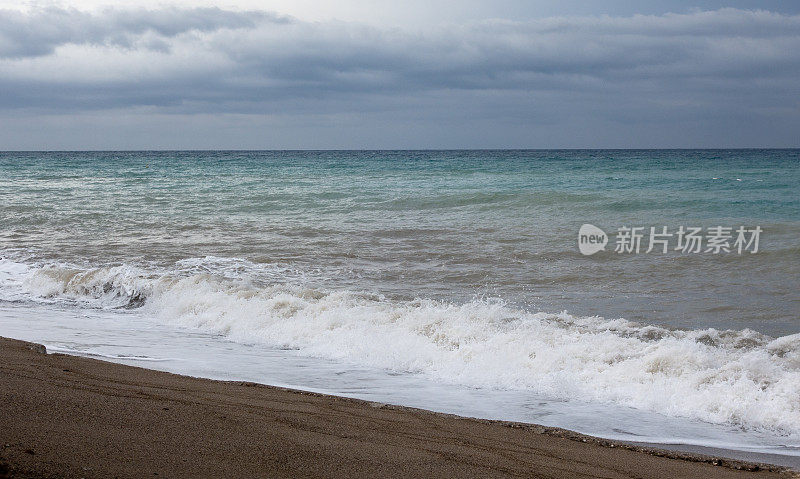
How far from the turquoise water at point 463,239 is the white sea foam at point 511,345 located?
89cm

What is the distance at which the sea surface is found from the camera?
525cm

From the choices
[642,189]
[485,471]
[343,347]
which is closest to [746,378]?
[485,471]

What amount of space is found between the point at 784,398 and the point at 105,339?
20.7 feet

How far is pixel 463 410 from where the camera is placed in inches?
194

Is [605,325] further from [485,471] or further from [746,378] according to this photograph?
[485,471]

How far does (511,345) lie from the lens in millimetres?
6371

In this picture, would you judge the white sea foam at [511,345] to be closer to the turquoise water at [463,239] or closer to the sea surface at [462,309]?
the sea surface at [462,309]

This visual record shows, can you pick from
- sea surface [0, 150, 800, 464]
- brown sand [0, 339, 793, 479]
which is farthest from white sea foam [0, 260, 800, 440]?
brown sand [0, 339, 793, 479]

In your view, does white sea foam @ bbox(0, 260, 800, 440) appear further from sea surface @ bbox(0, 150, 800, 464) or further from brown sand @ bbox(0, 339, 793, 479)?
brown sand @ bbox(0, 339, 793, 479)

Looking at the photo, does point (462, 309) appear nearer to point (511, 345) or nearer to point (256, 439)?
point (511, 345)

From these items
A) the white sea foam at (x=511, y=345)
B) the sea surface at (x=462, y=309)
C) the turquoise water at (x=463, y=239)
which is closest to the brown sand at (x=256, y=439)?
the sea surface at (x=462, y=309)

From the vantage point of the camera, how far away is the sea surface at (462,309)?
525 cm

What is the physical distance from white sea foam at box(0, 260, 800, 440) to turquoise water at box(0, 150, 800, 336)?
2.91 feet

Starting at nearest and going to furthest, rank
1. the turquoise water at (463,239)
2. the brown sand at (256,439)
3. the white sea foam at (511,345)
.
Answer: the brown sand at (256,439) → the white sea foam at (511,345) → the turquoise water at (463,239)
